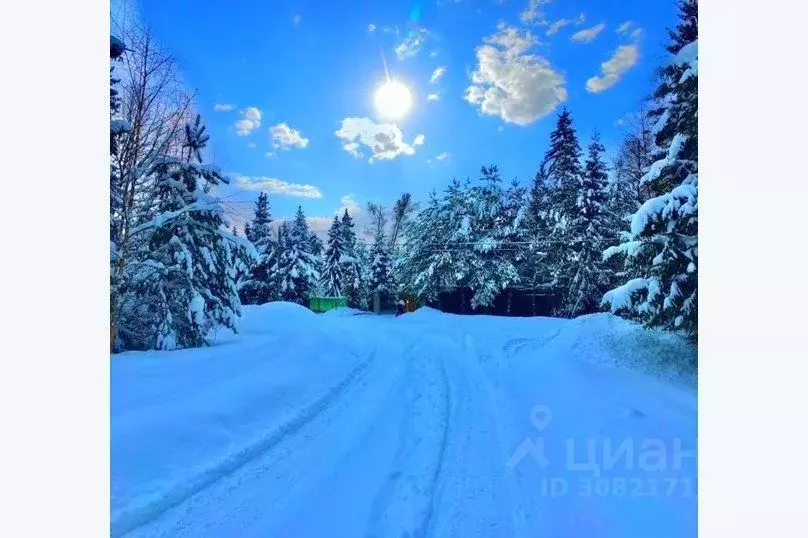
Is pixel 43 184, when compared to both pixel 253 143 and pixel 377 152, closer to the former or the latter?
pixel 253 143

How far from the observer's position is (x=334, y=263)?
11.0 ft

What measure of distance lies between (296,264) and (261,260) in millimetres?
606

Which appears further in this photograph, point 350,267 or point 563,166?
point 350,267

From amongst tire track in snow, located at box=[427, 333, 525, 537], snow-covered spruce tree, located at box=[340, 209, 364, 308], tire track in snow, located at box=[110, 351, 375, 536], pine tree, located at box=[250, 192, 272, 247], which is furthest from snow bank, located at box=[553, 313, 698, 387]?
pine tree, located at box=[250, 192, 272, 247]

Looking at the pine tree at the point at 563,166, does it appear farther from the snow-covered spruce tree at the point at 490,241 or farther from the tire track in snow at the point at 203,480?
the tire track in snow at the point at 203,480

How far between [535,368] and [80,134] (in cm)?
342

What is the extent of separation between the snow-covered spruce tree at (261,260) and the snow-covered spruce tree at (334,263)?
470 millimetres

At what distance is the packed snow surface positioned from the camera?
5.17ft

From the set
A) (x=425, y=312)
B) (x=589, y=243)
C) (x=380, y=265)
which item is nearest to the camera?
(x=589, y=243)

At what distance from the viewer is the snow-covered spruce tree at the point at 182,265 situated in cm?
304

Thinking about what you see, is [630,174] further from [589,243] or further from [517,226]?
Answer: [517,226]

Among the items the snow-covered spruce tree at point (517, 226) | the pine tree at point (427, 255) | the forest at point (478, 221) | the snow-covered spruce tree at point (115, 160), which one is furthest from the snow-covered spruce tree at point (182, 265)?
the snow-covered spruce tree at point (517, 226)

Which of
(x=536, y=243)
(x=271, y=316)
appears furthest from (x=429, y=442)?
(x=271, y=316)

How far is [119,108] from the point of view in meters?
2.76
